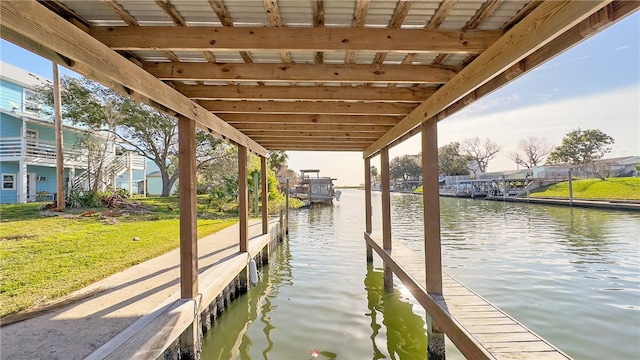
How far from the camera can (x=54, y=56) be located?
6.40ft

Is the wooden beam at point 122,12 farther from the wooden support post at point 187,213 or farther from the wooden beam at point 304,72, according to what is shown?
the wooden support post at point 187,213

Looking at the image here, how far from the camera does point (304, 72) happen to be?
3047 millimetres

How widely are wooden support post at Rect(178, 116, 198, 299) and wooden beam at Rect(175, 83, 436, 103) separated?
0.49 meters

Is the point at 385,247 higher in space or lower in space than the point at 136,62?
lower

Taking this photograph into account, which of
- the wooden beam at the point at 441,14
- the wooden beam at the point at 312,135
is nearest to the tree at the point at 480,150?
the wooden beam at the point at 312,135

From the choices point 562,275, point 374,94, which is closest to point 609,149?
point 562,275

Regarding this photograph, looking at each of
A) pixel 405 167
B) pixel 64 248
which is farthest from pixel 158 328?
pixel 405 167

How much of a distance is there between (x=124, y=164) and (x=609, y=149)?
4726 cm

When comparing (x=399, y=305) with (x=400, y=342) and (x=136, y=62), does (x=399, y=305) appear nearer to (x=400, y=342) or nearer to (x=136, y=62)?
(x=400, y=342)

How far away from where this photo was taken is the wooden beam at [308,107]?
167 inches

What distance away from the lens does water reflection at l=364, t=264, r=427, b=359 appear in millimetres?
3926

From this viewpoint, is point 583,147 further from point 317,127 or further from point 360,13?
point 360,13

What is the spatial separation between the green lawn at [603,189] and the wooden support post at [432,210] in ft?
80.9

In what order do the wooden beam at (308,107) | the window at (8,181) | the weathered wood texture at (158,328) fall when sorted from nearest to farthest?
the weathered wood texture at (158,328) → the wooden beam at (308,107) → the window at (8,181)
